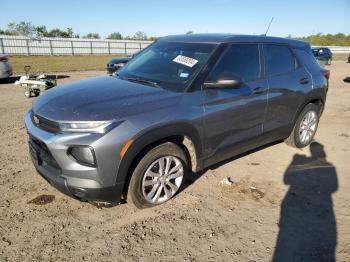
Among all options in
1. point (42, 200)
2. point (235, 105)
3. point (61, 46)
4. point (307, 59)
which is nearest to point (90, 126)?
point (42, 200)

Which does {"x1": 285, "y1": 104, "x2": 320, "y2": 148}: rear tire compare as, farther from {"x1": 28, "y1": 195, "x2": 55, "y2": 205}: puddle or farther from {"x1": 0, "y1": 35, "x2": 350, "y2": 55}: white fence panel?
{"x1": 0, "y1": 35, "x2": 350, "y2": 55}: white fence panel

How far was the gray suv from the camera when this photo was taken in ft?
10.2

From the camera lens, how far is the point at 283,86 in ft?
15.9

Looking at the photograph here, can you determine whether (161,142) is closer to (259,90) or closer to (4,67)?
(259,90)

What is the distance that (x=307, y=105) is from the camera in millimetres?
5594

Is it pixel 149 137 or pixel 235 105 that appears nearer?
pixel 149 137

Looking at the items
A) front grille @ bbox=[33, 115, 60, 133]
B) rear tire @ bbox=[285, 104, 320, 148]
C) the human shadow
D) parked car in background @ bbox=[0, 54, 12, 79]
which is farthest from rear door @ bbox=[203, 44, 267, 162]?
parked car in background @ bbox=[0, 54, 12, 79]

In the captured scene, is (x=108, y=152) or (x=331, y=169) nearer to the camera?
(x=108, y=152)

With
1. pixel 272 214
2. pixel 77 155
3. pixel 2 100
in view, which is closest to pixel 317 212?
pixel 272 214

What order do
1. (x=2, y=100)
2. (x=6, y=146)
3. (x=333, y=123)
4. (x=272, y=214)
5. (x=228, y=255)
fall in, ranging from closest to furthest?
(x=228, y=255) < (x=272, y=214) < (x=6, y=146) < (x=333, y=123) < (x=2, y=100)

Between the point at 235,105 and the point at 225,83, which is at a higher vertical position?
the point at 225,83

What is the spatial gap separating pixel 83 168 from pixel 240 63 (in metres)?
2.44

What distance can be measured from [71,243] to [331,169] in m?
3.90

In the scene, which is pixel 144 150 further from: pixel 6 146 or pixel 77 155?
pixel 6 146
